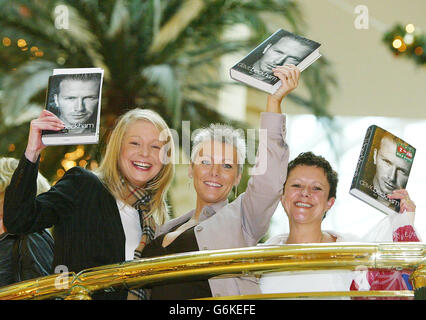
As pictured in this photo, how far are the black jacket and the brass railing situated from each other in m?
0.83

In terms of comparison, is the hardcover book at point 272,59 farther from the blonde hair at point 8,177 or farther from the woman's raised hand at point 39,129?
the blonde hair at point 8,177

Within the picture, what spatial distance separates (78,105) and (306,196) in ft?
2.63

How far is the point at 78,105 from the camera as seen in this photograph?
227 centimetres

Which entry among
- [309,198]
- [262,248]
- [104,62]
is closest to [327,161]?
[309,198]

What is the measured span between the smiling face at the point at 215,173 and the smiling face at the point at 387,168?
18.0 inches

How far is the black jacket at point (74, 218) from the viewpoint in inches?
84.8

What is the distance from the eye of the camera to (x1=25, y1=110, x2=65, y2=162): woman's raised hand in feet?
7.04

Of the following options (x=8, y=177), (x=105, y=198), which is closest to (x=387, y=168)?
(x=105, y=198)

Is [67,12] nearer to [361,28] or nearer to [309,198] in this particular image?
[361,28]

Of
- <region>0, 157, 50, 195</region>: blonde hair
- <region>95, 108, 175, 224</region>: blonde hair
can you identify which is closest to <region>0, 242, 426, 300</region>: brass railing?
<region>95, 108, 175, 224</region>: blonde hair

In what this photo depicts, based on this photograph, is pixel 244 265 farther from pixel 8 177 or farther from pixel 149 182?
pixel 8 177

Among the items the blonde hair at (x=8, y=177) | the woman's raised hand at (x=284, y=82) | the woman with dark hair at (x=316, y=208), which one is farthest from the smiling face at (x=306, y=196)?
the blonde hair at (x=8, y=177)

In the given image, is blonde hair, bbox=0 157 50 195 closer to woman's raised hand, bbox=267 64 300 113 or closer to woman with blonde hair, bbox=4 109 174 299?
woman with blonde hair, bbox=4 109 174 299

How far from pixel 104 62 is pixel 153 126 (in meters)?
0.96
